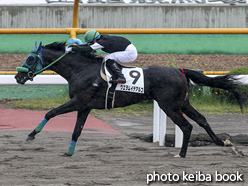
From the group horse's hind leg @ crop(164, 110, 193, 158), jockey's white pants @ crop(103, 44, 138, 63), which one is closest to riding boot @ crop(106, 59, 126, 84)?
jockey's white pants @ crop(103, 44, 138, 63)

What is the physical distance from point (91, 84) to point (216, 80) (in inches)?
67.8

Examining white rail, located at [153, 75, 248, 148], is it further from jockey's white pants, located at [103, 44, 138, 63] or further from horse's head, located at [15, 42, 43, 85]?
horse's head, located at [15, 42, 43, 85]

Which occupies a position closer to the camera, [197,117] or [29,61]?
[29,61]

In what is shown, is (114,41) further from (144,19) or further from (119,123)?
(144,19)

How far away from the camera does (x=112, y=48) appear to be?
17.8ft

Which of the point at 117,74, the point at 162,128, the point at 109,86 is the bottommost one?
the point at 162,128

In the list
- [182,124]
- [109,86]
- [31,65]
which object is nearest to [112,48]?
[109,86]

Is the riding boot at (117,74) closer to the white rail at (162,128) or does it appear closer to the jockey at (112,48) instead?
the jockey at (112,48)

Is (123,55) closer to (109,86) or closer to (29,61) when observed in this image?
(109,86)

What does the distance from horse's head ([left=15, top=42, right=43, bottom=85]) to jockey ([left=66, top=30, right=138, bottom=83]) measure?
0.39 m

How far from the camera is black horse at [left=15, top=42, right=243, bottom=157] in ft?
17.4

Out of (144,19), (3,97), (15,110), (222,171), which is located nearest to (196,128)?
(222,171)

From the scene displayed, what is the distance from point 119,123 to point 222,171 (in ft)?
11.6

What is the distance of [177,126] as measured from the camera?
5816 millimetres
